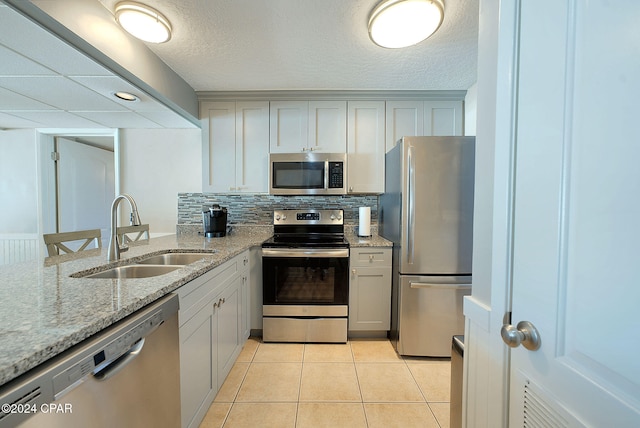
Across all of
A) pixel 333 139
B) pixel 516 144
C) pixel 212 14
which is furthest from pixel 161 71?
pixel 516 144

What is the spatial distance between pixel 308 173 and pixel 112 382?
2017 millimetres

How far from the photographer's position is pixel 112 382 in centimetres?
76

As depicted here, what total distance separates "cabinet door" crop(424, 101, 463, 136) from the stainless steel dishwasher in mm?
2649

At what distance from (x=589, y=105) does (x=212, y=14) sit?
1875 millimetres

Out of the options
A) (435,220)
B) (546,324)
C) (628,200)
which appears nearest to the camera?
(628,200)

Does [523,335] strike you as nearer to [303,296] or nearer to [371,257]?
[371,257]

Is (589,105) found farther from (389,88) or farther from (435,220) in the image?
(389,88)

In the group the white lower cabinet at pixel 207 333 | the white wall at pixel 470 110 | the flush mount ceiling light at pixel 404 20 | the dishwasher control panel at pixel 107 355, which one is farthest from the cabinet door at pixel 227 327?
the white wall at pixel 470 110

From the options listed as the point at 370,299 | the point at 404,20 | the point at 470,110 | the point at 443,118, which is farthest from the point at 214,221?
the point at 470,110

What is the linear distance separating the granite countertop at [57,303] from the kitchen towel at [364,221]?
159 centimetres

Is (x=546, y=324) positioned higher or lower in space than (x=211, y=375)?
higher

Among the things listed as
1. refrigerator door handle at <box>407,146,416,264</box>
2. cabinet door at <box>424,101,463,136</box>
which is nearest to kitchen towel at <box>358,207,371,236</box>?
refrigerator door handle at <box>407,146,416,264</box>

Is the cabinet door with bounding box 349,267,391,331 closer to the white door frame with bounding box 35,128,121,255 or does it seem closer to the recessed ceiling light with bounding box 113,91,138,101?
the recessed ceiling light with bounding box 113,91,138,101

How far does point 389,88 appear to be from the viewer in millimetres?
2451
